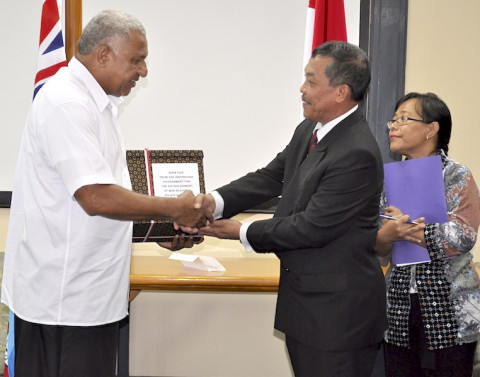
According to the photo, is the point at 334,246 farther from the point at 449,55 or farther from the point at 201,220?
Result: the point at 449,55

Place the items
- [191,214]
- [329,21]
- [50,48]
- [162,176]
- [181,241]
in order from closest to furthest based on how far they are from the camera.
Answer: [191,214] < [162,176] < [181,241] < [50,48] < [329,21]

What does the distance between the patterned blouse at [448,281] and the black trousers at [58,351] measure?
47.1 inches

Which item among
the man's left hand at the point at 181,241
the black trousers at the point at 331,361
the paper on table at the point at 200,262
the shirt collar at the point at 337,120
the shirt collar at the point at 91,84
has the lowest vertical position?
the paper on table at the point at 200,262

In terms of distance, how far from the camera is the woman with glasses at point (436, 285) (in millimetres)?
2549

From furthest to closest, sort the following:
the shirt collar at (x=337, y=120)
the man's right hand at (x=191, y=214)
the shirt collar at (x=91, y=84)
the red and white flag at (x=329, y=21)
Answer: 1. the red and white flag at (x=329, y=21)
2. the man's right hand at (x=191, y=214)
3. the shirt collar at (x=337, y=120)
4. the shirt collar at (x=91, y=84)

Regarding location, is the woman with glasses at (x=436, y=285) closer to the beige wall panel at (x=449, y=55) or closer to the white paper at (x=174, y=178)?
the white paper at (x=174, y=178)

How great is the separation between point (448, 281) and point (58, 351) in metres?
1.50

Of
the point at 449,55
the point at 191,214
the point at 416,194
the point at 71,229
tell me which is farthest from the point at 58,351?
the point at 449,55

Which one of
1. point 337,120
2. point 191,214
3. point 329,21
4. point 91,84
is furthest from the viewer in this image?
point 329,21

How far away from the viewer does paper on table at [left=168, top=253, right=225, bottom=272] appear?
136 inches

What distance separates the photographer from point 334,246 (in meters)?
2.25

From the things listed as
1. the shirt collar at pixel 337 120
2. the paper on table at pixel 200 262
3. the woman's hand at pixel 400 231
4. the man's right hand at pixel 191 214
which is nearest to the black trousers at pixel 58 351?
the man's right hand at pixel 191 214

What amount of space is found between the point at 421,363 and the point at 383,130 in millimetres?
1679

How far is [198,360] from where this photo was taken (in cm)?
418
